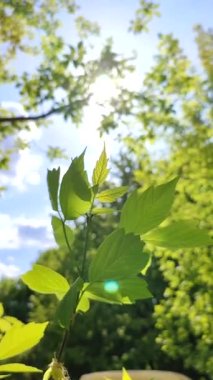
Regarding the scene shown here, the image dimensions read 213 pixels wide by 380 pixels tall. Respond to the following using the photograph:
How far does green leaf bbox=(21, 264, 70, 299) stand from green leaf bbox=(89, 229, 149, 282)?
0.04 meters

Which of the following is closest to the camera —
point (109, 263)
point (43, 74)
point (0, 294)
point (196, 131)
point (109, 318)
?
point (109, 263)

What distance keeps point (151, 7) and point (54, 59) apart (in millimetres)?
2235

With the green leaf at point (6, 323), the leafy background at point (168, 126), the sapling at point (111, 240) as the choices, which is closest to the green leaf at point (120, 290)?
the sapling at point (111, 240)

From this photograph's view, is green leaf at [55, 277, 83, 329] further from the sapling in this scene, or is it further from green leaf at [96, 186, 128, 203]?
green leaf at [96, 186, 128, 203]

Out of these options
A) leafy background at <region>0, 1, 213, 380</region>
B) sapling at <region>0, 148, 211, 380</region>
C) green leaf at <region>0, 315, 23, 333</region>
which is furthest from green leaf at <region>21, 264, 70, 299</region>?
leafy background at <region>0, 1, 213, 380</region>

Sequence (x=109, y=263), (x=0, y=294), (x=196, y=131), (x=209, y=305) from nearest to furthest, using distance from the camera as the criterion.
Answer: (x=109, y=263) < (x=209, y=305) < (x=196, y=131) < (x=0, y=294)

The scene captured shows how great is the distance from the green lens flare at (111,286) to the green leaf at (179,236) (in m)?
0.05

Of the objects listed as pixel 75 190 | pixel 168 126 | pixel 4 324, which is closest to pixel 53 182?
pixel 75 190

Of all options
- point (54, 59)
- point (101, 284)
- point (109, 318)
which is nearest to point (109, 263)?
point (101, 284)

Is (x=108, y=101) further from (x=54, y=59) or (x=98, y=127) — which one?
(x=54, y=59)

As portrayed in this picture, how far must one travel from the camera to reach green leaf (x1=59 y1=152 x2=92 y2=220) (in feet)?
1.63

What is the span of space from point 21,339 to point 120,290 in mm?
92

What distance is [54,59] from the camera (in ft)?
38.8

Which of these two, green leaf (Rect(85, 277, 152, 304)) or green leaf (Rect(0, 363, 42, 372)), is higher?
green leaf (Rect(85, 277, 152, 304))
